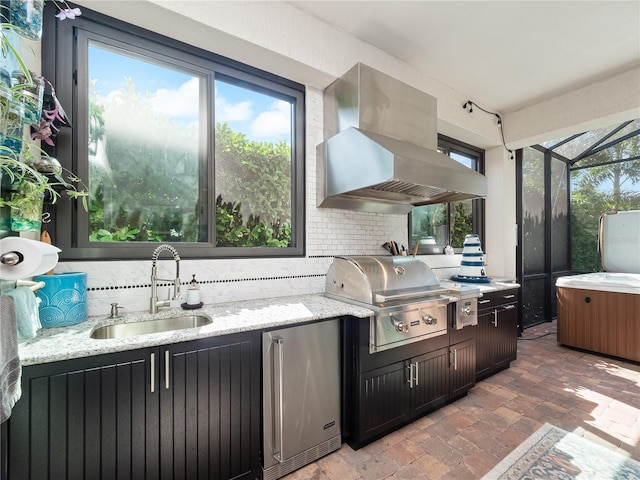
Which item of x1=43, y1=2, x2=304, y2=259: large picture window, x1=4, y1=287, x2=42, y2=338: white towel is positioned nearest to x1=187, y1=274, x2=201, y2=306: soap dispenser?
x1=43, y1=2, x2=304, y2=259: large picture window

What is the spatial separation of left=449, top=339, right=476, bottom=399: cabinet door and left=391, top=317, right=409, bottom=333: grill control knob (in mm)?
632

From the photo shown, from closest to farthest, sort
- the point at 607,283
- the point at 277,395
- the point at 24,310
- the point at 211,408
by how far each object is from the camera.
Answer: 1. the point at 24,310
2. the point at 211,408
3. the point at 277,395
4. the point at 607,283

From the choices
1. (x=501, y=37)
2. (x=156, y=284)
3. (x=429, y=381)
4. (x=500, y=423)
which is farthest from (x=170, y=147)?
(x=500, y=423)

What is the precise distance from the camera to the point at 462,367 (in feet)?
7.84

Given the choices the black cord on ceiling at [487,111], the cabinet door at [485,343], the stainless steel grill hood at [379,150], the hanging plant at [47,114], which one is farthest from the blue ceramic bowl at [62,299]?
the black cord on ceiling at [487,111]

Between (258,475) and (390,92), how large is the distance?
9.19 feet

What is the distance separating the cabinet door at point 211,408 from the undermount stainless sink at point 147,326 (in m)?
0.30

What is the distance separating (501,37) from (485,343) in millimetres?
2789

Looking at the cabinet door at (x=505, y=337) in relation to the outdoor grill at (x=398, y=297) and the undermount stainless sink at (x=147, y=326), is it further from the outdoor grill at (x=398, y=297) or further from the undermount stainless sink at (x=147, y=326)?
the undermount stainless sink at (x=147, y=326)

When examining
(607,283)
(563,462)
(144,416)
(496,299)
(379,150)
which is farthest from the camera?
(607,283)

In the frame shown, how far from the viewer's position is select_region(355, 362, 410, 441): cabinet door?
5.94 ft

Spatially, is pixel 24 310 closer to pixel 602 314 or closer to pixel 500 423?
pixel 500 423

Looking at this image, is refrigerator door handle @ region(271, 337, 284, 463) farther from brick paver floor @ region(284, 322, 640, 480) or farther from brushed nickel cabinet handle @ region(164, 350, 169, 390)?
brushed nickel cabinet handle @ region(164, 350, 169, 390)

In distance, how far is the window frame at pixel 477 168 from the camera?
3648mm
